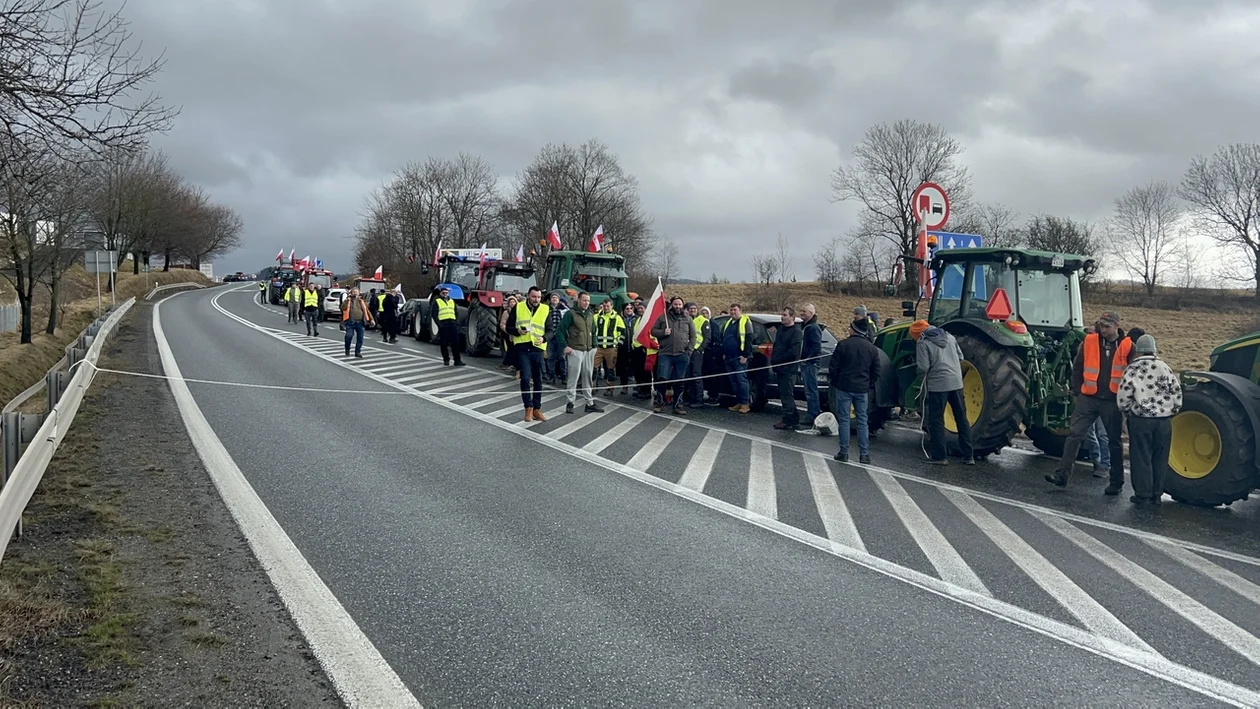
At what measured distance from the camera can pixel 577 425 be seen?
11.3 metres

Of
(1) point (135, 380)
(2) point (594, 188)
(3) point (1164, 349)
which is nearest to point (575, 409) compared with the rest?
(1) point (135, 380)

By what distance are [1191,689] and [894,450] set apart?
6590 millimetres

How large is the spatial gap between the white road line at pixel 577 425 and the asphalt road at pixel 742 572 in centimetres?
60

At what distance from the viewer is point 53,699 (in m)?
3.41

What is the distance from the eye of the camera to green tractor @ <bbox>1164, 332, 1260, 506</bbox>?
7352 mm

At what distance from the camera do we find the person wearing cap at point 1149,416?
7777 millimetres

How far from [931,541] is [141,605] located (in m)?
5.16

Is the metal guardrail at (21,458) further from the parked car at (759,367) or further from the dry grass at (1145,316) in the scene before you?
the dry grass at (1145,316)

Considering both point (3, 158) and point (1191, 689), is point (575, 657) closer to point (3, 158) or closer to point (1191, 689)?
point (1191, 689)

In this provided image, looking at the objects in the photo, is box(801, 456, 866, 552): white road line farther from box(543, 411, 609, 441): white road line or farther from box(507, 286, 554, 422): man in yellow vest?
box(507, 286, 554, 422): man in yellow vest

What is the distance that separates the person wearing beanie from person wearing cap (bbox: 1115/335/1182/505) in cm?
187

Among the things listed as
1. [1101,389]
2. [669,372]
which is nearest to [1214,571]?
[1101,389]

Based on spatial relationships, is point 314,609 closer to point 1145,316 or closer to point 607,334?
point 607,334

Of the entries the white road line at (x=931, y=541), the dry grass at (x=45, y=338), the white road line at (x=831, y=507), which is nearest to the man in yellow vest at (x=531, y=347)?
the white road line at (x=831, y=507)
